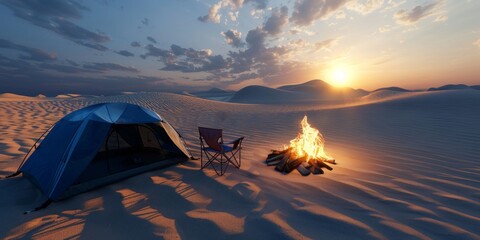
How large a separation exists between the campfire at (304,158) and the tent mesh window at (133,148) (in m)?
2.47

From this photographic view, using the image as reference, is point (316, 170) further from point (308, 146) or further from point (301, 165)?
point (308, 146)

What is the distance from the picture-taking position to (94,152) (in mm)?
3912

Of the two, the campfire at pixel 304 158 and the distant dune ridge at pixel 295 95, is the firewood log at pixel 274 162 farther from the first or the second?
the distant dune ridge at pixel 295 95

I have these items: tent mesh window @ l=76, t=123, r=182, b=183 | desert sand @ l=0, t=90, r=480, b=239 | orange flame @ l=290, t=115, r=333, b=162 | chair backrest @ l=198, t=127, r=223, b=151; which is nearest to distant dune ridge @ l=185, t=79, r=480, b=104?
desert sand @ l=0, t=90, r=480, b=239

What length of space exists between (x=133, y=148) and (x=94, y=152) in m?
1.87

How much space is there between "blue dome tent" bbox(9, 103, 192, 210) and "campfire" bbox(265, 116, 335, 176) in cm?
233

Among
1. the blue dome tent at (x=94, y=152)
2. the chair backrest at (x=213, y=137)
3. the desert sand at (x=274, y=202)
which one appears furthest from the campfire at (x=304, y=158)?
the blue dome tent at (x=94, y=152)

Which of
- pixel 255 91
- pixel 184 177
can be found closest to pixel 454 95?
pixel 184 177

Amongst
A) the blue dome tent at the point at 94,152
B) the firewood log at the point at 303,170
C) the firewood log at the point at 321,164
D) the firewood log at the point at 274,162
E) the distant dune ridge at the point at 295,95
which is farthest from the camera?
the distant dune ridge at the point at 295,95

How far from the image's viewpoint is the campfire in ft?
15.9

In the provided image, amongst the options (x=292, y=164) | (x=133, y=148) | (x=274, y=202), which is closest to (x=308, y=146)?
(x=292, y=164)

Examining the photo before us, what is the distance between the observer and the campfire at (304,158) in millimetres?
4840

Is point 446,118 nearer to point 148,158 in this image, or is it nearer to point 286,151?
point 286,151

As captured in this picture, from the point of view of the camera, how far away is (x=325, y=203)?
348cm
